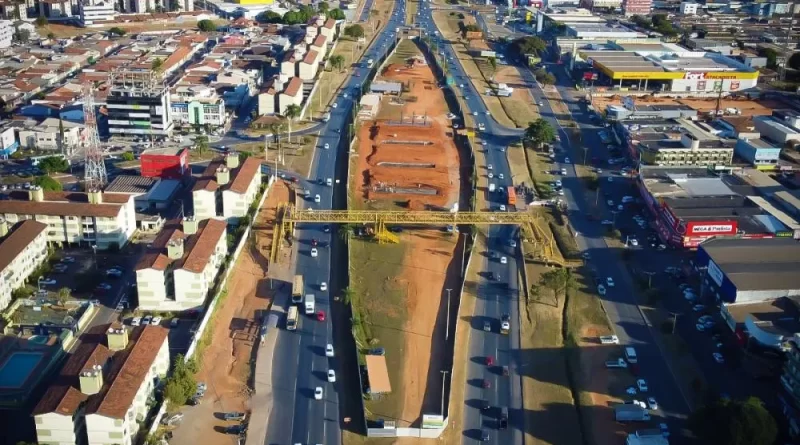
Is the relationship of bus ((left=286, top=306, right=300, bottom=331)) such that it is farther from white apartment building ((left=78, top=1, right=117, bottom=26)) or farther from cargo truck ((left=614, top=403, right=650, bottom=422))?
white apartment building ((left=78, top=1, right=117, bottom=26))

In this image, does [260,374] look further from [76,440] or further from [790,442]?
[790,442]

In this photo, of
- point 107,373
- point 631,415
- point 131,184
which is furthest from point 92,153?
point 631,415

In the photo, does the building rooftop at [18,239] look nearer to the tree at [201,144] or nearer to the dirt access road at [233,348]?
the dirt access road at [233,348]

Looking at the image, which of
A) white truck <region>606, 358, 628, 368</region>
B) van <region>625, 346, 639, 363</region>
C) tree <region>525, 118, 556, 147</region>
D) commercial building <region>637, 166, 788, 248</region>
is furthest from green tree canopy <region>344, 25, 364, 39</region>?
white truck <region>606, 358, 628, 368</region>

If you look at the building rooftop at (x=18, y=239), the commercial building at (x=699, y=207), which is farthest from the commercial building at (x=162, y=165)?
the commercial building at (x=699, y=207)

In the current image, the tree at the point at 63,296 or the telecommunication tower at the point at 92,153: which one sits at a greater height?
the telecommunication tower at the point at 92,153

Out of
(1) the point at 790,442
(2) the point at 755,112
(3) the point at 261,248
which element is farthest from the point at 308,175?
(2) the point at 755,112

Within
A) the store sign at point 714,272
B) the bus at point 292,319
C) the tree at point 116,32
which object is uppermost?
the tree at point 116,32
